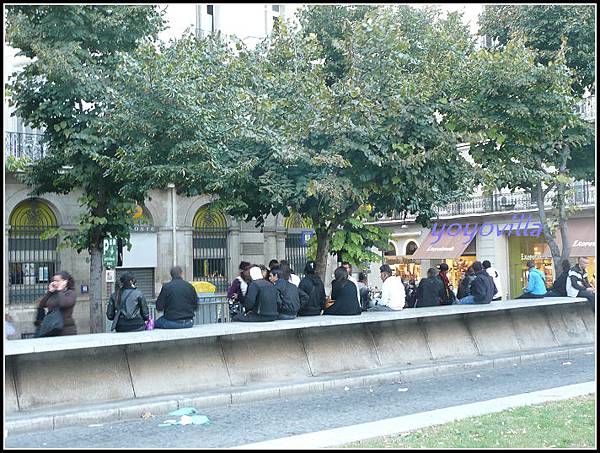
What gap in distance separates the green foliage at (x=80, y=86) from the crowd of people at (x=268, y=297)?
3.13 metres

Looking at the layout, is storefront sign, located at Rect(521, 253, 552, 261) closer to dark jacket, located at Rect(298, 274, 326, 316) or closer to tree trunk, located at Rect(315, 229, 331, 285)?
tree trunk, located at Rect(315, 229, 331, 285)

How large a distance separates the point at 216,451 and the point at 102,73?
11529 mm

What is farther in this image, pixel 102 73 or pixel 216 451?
pixel 102 73

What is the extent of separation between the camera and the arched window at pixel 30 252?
23.7 m

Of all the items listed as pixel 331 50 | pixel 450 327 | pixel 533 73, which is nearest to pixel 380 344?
pixel 450 327

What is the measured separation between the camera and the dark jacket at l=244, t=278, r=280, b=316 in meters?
13.0

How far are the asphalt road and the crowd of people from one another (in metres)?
1.74

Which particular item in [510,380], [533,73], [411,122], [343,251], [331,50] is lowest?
[510,380]

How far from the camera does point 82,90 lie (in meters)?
16.8

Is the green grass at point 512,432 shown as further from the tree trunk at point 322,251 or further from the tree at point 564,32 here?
the tree at point 564,32

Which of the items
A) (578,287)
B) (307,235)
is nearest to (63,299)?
(578,287)

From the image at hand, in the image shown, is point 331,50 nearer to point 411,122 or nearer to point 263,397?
point 411,122

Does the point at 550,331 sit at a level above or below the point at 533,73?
below

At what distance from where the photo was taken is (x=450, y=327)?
15656 millimetres
